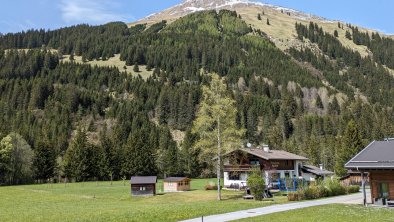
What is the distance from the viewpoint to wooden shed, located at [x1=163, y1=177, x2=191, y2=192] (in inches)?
2763

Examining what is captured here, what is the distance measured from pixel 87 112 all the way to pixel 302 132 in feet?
322

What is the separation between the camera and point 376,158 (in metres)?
41.0

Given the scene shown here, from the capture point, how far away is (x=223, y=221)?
29234mm

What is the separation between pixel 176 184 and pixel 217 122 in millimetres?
19822

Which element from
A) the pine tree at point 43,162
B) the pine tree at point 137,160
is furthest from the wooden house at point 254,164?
the pine tree at point 43,162

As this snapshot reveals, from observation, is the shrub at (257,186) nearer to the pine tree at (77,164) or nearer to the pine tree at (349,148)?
the pine tree at (349,148)

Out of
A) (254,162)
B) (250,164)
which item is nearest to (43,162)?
(250,164)

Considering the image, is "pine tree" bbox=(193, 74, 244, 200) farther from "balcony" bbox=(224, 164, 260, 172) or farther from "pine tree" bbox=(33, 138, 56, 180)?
"pine tree" bbox=(33, 138, 56, 180)

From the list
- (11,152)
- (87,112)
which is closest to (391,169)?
(11,152)

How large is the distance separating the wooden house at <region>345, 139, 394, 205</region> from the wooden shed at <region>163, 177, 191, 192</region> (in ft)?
114

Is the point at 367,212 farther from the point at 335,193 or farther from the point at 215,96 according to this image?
the point at 215,96

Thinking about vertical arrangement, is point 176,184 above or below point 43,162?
below

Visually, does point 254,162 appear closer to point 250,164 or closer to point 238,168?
point 250,164

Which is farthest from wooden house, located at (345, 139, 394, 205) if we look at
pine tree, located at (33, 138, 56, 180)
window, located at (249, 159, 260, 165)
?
pine tree, located at (33, 138, 56, 180)
